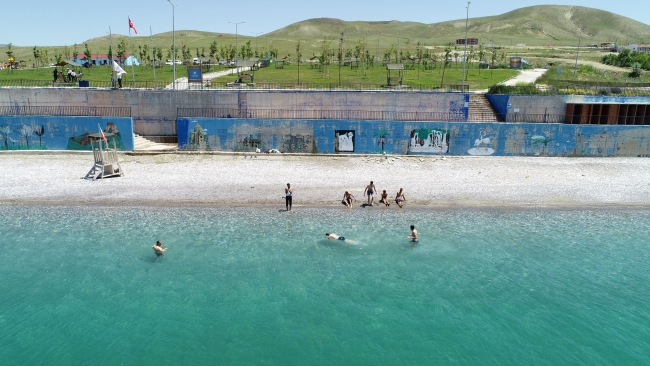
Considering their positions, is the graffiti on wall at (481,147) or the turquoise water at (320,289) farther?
the graffiti on wall at (481,147)

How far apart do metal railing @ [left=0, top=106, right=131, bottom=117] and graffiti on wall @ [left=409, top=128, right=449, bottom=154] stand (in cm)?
2406

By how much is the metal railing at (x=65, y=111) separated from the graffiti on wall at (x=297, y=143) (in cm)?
1465

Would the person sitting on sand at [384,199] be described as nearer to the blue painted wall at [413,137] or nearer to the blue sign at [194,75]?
the blue painted wall at [413,137]

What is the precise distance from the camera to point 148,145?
37.3 meters

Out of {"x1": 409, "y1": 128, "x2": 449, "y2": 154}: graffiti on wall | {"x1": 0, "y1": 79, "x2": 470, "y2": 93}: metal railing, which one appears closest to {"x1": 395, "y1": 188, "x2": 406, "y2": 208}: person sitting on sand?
{"x1": 409, "y1": 128, "x2": 449, "y2": 154}: graffiti on wall

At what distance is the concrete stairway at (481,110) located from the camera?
39.9 meters

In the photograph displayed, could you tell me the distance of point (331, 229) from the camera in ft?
75.4

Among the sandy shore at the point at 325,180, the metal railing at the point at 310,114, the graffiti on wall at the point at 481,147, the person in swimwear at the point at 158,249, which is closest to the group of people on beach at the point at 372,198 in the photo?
the sandy shore at the point at 325,180

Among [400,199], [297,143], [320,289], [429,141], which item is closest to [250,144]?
[297,143]

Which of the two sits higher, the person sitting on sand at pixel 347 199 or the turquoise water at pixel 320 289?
the person sitting on sand at pixel 347 199

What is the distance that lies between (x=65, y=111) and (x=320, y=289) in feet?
108

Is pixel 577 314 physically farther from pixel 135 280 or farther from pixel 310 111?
pixel 310 111

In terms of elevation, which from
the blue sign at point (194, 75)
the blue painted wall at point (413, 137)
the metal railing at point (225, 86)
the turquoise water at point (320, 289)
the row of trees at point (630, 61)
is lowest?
the turquoise water at point (320, 289)

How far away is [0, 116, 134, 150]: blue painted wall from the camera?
35312mm
